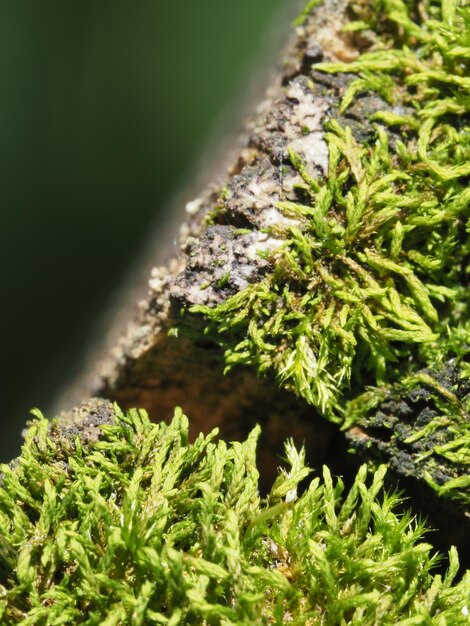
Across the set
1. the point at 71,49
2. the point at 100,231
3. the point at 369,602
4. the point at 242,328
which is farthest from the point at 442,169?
the point at 71,49

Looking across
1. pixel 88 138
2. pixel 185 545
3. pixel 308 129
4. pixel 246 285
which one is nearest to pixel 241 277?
pixel 246 285

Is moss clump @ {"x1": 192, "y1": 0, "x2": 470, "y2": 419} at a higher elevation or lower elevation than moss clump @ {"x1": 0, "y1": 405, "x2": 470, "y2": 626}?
higher

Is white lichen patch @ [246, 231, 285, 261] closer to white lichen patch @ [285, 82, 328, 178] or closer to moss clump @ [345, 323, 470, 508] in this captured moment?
white lichen patch @ [285, 82, 328, 178]

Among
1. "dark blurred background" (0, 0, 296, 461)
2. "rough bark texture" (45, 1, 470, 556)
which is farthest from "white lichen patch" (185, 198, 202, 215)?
"dark blurred background" (0, 0, 296, 461)

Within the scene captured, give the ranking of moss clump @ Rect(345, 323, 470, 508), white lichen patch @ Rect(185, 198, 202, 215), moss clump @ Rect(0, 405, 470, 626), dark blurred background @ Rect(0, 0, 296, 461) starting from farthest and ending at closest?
dark blurred background @ Rect(0, 0, 296, 461)
white lichen patch @ Rect(185, 198, 202, 215)
moss clump @ Rect(345, 323, 470, 508)
moss clump @ Rect(0, 405, 470, 626)

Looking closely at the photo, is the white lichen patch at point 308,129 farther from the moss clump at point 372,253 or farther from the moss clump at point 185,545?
the moss clump at point 185,545

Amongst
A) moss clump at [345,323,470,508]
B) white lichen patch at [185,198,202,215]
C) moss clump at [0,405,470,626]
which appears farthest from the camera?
white lichen patch at [185,198,202,215]

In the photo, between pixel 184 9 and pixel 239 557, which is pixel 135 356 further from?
pixel 184 9

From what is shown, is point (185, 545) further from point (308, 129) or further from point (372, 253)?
point (308, 129)
